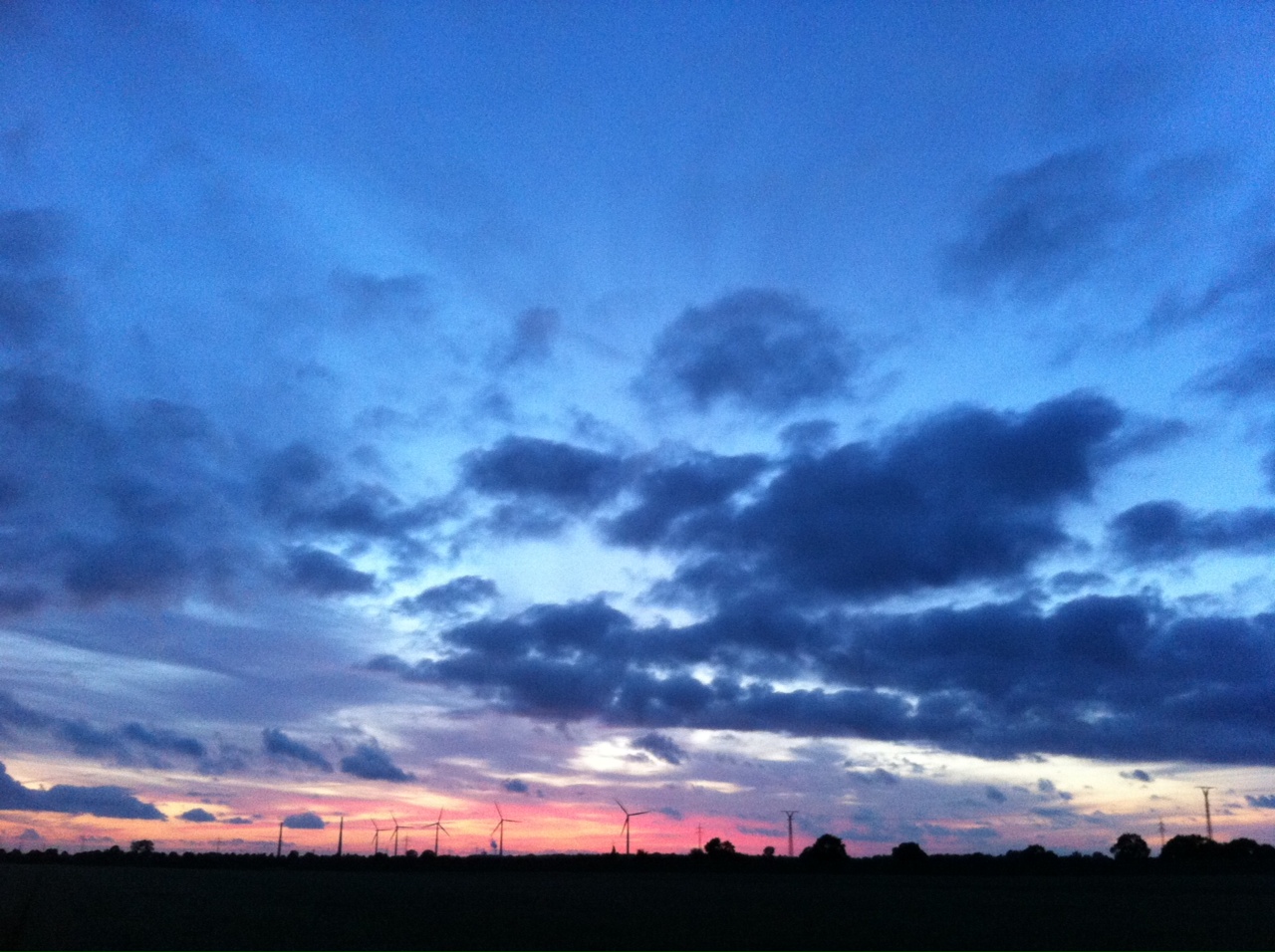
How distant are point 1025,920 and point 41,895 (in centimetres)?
9327

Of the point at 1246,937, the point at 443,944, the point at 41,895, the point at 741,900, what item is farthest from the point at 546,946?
the point at 41,895

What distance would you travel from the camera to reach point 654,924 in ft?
238

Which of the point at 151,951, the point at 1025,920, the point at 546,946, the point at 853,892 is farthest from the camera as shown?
the point at 853,892

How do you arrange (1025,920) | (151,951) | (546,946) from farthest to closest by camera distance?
(1025,920)
(546,946)
(151,951)

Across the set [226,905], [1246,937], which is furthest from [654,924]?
[226,905]

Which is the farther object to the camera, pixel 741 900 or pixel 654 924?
pixel 741 900

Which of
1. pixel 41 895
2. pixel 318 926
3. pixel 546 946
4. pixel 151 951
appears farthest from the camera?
pixel 41 895

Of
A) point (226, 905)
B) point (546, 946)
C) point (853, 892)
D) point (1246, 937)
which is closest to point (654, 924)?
point (546, 946)

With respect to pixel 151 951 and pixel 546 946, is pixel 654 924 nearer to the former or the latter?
pixel 546 946

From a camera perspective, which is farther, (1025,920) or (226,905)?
(226,905)

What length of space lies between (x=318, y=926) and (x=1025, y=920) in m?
51.2

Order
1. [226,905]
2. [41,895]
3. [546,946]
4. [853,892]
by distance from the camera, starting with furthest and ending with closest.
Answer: [853,892] → [41,895] → [226,905] → [546,946]

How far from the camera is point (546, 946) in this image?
2197 inches

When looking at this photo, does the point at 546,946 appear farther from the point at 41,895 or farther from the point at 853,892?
the point at 853,892
